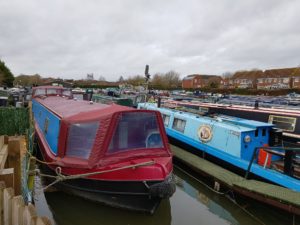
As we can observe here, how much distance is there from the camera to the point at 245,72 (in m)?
95.1

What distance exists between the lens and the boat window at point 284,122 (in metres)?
9.90

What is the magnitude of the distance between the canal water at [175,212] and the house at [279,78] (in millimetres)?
73673

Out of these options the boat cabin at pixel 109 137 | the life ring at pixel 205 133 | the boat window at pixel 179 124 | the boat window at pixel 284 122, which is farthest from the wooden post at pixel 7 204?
the boat window at pixel 284 122

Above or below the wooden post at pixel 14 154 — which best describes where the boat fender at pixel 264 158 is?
below

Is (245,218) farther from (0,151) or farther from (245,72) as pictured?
(245,72)

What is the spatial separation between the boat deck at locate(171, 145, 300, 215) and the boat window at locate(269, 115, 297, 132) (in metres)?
3.14

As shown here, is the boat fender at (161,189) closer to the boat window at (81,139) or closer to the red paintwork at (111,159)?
the red paintwork at (111,159)

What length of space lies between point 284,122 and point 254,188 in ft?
14.9

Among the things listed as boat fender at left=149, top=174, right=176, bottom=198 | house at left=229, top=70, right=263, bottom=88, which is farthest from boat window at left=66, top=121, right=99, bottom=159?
house at left=229, top=70, right=263, bottom=88

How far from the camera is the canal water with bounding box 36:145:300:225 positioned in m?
6.22

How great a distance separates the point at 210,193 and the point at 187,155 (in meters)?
2.25

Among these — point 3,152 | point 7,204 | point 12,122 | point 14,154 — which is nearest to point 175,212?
point 14,154

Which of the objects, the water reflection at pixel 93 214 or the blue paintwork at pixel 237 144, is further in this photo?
the blue paintwork at pixel 237 144

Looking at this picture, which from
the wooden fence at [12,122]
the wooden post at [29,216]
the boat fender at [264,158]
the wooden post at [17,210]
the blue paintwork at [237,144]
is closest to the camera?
the wooden post at [29,216]
